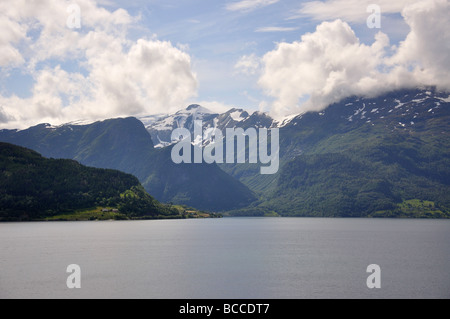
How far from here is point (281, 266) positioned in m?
120

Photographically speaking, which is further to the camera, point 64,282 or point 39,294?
point 64,282

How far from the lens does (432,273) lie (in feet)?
359
